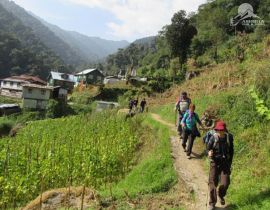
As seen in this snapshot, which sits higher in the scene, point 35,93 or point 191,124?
point 191,124

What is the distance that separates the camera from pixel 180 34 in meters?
51.5

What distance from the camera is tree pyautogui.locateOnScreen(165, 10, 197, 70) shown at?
50150mm

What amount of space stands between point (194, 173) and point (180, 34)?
42.4 metres

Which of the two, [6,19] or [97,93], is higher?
[6,19]

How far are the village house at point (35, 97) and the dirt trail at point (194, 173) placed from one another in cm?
4440

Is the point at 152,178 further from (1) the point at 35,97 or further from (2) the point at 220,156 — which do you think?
(1) the point at 35,97

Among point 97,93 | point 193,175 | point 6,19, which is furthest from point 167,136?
point 6,19

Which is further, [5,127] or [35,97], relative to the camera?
[35,97]

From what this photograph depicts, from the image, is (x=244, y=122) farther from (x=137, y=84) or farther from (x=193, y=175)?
(x=137, y=84)

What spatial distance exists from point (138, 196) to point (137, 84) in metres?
45.9

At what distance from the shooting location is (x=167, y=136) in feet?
53.0

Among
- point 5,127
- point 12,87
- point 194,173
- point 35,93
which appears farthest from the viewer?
point 12,87

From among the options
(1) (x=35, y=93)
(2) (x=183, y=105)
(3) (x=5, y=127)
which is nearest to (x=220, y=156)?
(2) (x=183, y=105)

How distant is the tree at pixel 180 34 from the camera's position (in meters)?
50.2
